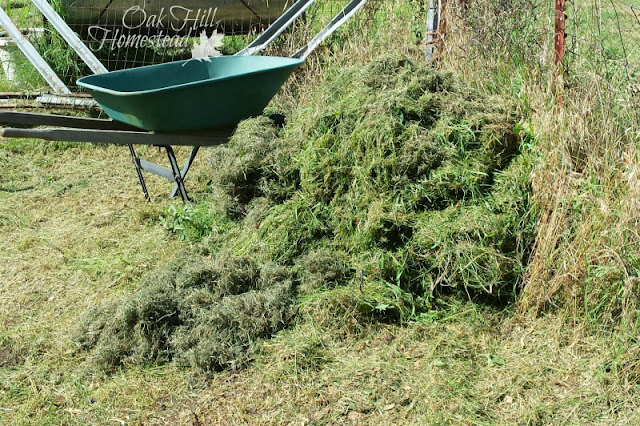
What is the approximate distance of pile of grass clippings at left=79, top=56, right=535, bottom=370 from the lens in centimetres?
389

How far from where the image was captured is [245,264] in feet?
14.0

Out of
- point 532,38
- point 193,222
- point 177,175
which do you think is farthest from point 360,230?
point 177,175

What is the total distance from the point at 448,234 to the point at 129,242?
2.50m


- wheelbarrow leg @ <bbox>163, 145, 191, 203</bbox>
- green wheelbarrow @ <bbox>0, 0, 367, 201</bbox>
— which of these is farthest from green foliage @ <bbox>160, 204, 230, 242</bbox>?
green wheelbarrow @ <bbox>0, 0, 367, 201</bbox>

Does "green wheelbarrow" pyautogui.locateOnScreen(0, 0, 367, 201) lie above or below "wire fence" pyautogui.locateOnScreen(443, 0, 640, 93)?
below

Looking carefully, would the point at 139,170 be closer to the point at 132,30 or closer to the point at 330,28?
the point at 330,28

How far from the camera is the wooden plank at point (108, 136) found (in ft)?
17.1

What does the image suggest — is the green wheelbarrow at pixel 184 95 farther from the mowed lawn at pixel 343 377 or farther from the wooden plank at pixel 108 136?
the mowed lawn at pixel 343 377

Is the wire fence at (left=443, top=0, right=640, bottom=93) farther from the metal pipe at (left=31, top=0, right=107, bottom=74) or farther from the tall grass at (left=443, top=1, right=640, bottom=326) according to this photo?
the metal pipe at (left=31, top=0, right=107, bottom=74)

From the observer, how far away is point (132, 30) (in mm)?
9195

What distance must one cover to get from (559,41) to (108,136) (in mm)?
3304

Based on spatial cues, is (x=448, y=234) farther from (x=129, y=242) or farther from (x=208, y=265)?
(x=129, y=242)

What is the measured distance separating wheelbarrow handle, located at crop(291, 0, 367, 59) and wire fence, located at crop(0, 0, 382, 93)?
2.68ft

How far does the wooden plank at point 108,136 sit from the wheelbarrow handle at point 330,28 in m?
2.36
